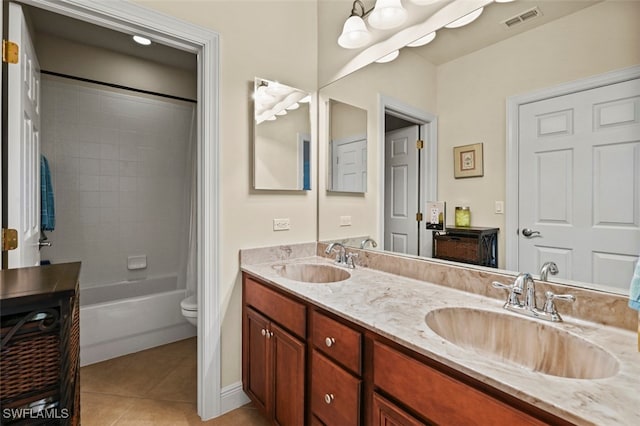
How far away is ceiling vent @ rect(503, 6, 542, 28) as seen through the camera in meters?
1.23

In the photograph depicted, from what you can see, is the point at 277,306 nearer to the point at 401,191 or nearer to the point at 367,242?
the point at 367,242

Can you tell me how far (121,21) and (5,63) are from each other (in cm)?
54

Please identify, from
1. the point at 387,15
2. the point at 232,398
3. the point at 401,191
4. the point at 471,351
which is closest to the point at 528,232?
the point at 471,351

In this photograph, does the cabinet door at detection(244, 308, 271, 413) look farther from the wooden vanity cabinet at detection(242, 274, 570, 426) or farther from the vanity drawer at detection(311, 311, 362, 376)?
the vanity drawer at detection(311, 311, 362, 376)

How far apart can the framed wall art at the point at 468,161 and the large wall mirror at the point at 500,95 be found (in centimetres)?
2

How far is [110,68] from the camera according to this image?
2.94 meters

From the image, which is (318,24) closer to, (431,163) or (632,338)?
(431,163)

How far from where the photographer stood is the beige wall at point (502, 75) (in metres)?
1.05

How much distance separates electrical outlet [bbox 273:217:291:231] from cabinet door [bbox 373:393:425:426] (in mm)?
1278

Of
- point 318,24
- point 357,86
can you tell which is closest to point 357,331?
point 357,86

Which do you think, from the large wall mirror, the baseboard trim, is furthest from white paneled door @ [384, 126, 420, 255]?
the baseboard trim

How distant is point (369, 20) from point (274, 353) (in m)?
1.95

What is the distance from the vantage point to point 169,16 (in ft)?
5.52

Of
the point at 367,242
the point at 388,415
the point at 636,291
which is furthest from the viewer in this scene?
the point at 367,242
